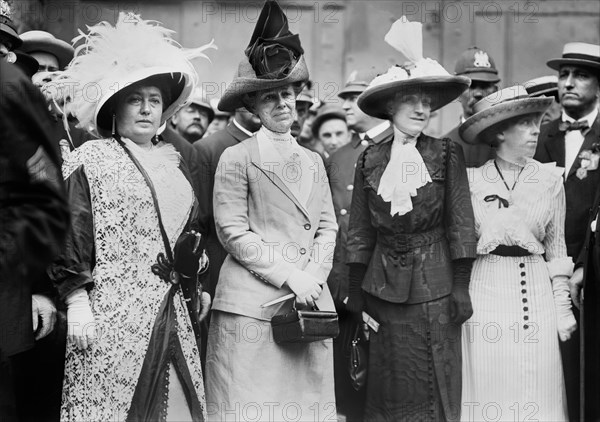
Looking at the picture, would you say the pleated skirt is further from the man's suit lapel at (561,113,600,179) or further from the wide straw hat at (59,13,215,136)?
the wide straw hat at (59,13,215,136)

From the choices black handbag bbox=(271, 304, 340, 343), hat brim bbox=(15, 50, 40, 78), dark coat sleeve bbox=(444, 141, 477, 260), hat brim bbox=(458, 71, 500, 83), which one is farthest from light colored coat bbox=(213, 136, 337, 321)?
hat brim bbox=(458, 71, 500, 83)

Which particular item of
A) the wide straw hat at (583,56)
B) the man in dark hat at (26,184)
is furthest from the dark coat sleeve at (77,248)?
the wide straw hat at (583,56)

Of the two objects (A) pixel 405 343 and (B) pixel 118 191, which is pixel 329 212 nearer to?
(A) pixel 405 343

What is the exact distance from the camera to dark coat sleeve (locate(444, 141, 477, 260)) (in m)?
5.49

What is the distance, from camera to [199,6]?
9.65 metres

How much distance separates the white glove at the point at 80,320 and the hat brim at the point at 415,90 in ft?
6.86

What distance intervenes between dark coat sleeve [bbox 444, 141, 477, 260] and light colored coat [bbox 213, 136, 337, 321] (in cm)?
70

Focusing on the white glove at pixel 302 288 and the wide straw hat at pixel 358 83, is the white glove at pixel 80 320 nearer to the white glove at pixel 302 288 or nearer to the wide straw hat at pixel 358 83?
the white glove at pixel 302 288

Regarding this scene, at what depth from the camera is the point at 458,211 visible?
5566mm

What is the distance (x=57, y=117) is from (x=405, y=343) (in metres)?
2.34

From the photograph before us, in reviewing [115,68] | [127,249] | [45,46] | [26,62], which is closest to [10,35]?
[26,62]

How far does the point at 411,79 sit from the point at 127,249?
1891 mm

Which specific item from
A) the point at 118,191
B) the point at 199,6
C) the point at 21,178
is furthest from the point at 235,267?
the point at 199,6

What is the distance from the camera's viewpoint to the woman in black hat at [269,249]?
5145mm
